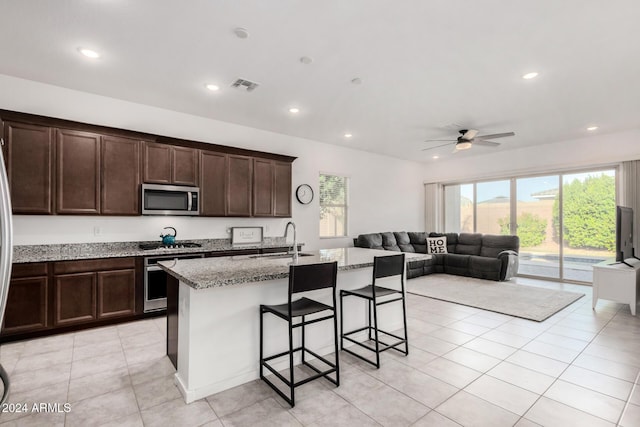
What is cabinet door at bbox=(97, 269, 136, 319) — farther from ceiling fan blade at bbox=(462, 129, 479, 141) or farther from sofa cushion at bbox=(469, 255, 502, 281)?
sofa cushion at bbox=(469, 255, 502, 281)

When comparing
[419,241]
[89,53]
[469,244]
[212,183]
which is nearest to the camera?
[89,53]

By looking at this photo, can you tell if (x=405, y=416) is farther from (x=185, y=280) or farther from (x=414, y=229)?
(x=414, y=229)

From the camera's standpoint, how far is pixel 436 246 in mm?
7492

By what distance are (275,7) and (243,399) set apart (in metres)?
2.93

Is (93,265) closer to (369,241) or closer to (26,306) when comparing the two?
(26,306)

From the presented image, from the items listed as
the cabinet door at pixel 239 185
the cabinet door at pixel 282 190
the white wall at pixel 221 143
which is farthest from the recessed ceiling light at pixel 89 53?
the cabinet door at pixel 282 190

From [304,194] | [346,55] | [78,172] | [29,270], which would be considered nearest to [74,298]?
[29,270]

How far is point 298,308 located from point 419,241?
6.01 meters

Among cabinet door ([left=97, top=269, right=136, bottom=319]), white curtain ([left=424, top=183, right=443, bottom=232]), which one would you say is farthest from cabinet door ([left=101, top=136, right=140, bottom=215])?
white curtain ([left=424, top=183, right=443, bottom=232])

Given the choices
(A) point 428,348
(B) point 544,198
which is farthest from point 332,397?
(B) point 544,198

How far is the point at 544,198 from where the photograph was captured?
6.69 meters

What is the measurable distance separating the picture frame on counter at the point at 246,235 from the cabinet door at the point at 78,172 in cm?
187

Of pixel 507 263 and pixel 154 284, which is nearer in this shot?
pixel 154 284

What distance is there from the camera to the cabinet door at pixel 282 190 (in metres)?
5.36
